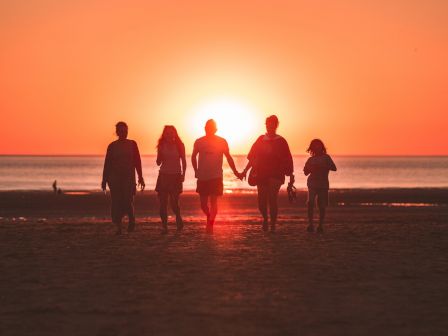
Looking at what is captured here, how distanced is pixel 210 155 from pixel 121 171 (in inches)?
64.0

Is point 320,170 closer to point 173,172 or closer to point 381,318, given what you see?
point 173,172

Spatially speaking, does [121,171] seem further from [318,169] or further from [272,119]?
[318,169]

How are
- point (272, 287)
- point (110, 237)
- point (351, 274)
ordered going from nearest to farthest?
point (272, 287)
point (351, 274)
point (110, 237)

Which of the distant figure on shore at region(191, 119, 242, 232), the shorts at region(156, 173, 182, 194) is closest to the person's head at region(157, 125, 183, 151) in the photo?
the distant figure on shore at region(191, 119, 242, 232)

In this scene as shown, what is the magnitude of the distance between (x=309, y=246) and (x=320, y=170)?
307 centimetres

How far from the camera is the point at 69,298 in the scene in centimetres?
785

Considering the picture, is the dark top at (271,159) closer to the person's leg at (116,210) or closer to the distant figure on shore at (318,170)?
the distant figure on shore at (318,170)

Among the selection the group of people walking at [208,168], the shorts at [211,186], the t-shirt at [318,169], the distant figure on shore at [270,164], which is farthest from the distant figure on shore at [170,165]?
the t-shirt at [318,169]

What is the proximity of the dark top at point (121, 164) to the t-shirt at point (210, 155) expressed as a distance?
1132mm

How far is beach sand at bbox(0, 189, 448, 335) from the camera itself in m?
6.66

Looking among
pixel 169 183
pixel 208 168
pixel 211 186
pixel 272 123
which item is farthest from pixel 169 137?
pixel 272 123

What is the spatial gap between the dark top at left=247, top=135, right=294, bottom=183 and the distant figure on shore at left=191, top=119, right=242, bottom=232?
432 millimetres

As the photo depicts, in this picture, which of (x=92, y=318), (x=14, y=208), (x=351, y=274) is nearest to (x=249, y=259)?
(x=351, y=274)

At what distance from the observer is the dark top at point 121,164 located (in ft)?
48.9
